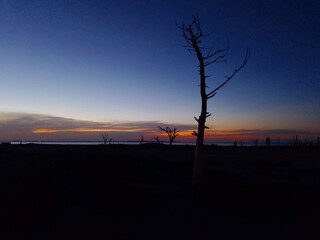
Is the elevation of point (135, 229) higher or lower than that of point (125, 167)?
lower

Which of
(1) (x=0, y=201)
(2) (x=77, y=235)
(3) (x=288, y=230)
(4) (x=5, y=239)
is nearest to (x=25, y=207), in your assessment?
(1) (x=0, y=201)

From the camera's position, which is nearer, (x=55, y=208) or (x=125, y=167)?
(x=55, y=208)

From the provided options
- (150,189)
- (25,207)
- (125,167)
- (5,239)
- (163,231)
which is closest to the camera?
(5,239)

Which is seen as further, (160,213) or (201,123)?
(201,123)

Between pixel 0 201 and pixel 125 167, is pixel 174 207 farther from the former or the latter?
pixel 125 167

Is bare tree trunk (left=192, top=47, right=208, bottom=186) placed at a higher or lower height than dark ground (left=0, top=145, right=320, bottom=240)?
higher

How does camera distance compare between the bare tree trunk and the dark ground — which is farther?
the bare tree trunk

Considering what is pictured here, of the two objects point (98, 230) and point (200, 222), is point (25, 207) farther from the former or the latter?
point (200, 222)

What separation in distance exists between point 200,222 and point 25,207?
15.0ft

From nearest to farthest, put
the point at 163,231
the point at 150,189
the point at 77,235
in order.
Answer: the point at 77,235, the point at 163,231, the point at 150,189

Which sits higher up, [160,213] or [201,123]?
[201,123]

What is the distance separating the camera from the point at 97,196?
891 cm

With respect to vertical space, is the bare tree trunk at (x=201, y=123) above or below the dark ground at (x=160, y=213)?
above

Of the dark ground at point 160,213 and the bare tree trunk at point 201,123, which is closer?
the dark ground at point 160,213
